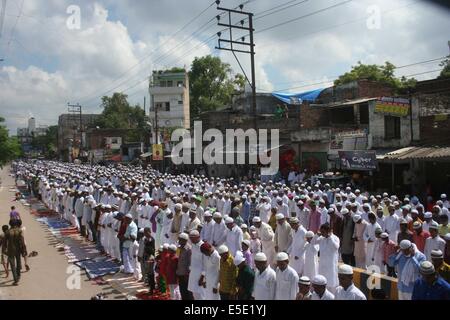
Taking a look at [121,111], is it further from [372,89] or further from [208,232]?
[208,232]

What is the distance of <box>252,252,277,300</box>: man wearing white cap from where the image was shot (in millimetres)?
6074

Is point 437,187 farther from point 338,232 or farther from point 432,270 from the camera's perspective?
point 432,270

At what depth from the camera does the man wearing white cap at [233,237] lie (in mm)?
8680

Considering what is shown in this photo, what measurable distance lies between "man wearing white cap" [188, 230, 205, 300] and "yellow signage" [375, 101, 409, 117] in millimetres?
12422

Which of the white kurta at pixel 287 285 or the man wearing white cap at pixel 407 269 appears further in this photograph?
the man wearing white cap at pixel 407 269

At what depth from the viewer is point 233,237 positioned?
880 centimetres

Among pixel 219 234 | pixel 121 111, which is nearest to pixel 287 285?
pixel 219 234

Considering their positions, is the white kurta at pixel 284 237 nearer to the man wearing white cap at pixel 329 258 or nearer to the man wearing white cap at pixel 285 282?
the man wearing white cap at pixel 329 258

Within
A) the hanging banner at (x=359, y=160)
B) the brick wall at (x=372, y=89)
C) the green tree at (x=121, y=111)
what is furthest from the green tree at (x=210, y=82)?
the hanging banner at (x=359, y=160)

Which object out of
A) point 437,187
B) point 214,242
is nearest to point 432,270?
point 214,242

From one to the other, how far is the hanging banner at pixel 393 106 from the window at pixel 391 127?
70 cm

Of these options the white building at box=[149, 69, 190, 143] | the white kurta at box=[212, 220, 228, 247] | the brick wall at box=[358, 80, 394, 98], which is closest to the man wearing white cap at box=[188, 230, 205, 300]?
the white kurta at box=[212, 220, 228, 247]

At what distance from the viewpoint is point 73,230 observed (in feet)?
50.8
